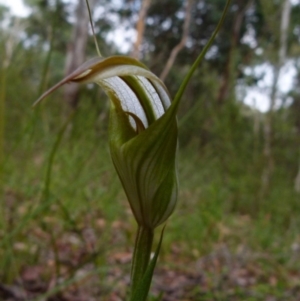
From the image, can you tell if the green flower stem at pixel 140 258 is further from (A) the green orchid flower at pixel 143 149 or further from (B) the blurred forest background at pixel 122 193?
(B) the blurred forest background at pixel 122 193

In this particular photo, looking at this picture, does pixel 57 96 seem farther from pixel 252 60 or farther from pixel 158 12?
pixel 158 12

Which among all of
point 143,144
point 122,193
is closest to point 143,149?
point 143,144

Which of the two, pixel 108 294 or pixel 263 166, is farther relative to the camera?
pixel 263 166

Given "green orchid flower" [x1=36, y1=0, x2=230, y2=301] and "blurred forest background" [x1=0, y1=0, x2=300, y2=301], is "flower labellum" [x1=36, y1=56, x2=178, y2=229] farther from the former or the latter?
"blurred forest background" [x1=0, y1=0, x2=300, y2=301]

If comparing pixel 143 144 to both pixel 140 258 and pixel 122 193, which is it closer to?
pixel 140 258

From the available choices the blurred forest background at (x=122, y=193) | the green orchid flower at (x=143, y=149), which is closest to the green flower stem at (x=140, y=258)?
the green orchid flower at (x=143, y=149)

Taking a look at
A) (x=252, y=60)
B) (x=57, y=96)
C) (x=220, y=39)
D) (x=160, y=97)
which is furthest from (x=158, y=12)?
(x=160, y=97)

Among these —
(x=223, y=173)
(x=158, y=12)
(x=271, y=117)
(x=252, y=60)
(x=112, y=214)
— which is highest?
(x=158, y=12)
